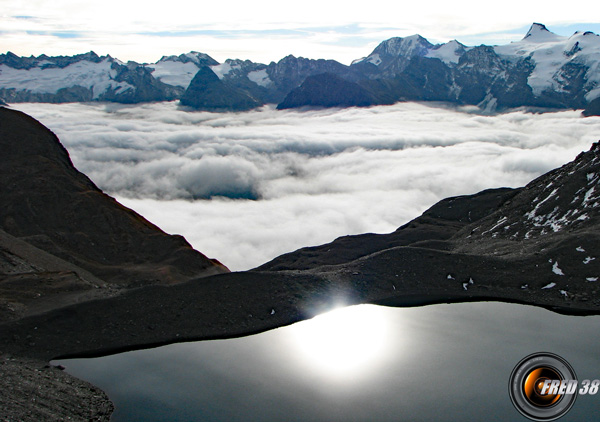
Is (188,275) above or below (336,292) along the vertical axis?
below

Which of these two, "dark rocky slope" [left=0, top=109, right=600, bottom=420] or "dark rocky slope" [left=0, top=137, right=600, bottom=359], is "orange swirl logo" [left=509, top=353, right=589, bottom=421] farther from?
"dark rocky slope" [left=0, top=109, right=600, bottom=420]

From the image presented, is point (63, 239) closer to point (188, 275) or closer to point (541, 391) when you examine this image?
point (188, 275)

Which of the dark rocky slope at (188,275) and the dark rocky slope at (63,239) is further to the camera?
the dark rocky slope at (63,239)

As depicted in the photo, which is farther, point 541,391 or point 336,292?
point 336,292

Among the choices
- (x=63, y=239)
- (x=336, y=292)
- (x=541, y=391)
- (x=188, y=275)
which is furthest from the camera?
(x=63, y=239)

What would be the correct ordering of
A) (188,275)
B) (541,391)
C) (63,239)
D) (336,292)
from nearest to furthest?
(541,391) < (336,292) < (188,275) < (63,239)

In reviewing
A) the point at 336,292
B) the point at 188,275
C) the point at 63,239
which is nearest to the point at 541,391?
the point at 336,292

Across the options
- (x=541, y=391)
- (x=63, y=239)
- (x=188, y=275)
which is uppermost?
(x=541, y=391)

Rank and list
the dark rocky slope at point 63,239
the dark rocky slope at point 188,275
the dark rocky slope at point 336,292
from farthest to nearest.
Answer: the dark rocky slope at point 63,239 → the dark rocky slope at point 188,275 → the dark rocky slope at point 336,292

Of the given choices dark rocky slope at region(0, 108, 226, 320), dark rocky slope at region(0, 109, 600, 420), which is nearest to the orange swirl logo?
dark rocky slope at region(0, 109, 600, 420)

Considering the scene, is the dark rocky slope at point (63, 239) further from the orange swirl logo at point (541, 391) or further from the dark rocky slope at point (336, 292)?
the orange swirl logo at point (541, 391)

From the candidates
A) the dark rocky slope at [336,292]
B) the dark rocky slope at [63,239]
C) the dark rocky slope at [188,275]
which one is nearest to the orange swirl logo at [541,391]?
the dark rocky slope at [336,292]
